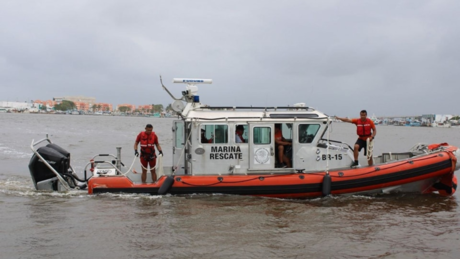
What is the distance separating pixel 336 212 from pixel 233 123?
2774 millimetres

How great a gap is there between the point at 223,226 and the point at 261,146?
2.47m

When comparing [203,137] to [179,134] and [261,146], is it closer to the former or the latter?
[179,134]

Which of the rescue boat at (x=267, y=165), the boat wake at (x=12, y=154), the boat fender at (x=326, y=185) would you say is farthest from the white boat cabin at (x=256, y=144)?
the boat wake at (x=12, y=154)

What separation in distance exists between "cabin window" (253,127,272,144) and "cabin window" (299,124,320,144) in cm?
67

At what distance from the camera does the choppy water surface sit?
6.19 metres

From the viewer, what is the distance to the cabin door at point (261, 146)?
9.32m

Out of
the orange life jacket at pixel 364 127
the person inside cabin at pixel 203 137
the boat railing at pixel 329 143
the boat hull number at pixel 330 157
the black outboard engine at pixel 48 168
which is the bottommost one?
the black outboard engine at pixel 48 168

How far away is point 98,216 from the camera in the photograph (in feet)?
26.0

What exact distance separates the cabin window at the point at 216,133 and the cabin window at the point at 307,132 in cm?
160

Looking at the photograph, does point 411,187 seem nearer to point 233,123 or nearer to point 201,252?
point 233,123

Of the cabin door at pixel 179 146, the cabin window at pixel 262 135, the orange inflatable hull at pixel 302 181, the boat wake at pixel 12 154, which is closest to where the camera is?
the orange inflatable hull at pixel 302 181

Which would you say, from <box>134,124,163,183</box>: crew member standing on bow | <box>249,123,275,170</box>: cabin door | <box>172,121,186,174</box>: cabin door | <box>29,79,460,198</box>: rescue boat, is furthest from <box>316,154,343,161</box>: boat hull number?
<box>134,124,163,183</box>: crew member standing on bow

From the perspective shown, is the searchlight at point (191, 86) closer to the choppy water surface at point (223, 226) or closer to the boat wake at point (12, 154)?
the choppy water surface at point (223, 226)

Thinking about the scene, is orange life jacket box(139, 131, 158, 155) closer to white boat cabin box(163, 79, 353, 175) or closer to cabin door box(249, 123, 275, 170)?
white boat cabin box(163, 79, 353, 175)
